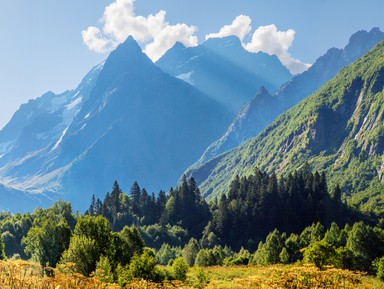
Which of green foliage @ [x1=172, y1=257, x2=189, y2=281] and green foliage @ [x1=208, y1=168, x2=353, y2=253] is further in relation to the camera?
green foliage @ [x1=208, y1=168, x2=353, y2=253]

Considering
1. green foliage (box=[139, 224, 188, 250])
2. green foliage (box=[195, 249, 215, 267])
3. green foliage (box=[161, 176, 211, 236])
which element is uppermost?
green foliage (box=[161, 176, 211, 236])

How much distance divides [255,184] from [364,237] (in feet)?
320

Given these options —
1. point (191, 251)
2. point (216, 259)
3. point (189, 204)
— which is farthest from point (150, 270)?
point (189, 204)

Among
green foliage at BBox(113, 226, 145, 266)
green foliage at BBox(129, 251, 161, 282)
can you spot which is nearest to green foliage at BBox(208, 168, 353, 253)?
green foliage at BBox(113, 226, 145, 266)

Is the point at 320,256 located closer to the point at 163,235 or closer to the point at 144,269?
the point at 144,269

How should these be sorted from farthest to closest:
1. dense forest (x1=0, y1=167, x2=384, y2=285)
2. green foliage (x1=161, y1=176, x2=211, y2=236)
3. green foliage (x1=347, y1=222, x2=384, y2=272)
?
green foliage (x1=161, y1=176, x2=211, y2=236) < dense forest (x1=0, y1=167, x2=384, y2=285) < green foliage (x1=347, y1=222, x2=384, y2=272)

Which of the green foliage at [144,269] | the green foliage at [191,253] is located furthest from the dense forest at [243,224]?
the green foliage at [144,269]

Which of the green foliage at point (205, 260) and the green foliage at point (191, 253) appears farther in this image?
the green foliage at point (191, 253)

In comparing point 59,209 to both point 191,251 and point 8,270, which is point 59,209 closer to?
point 191,251

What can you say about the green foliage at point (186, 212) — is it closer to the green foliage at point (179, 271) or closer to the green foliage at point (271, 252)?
the green foliage at point (271, 252)

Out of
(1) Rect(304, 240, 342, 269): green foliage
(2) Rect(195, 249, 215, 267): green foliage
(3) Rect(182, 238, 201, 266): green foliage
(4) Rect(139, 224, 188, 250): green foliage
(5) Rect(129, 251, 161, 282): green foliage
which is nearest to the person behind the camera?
(1) Rect(304, 240, 342, 269): green foliage

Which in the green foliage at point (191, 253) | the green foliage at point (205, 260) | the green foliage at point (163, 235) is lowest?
the green foliage at point (205, 260)

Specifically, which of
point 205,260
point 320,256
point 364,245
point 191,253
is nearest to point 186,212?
point 191,253

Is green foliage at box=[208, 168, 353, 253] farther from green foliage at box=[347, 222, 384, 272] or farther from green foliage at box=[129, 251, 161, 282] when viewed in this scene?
green foliage at box=[129, 251, 161, 282]
